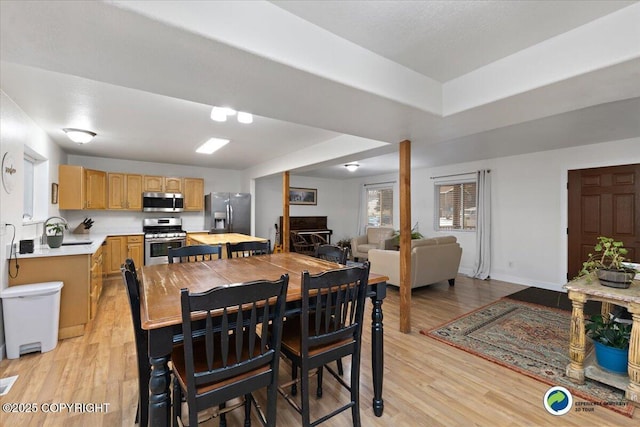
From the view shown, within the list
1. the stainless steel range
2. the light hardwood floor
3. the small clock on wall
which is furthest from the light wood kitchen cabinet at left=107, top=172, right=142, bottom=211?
the light hardwood floor

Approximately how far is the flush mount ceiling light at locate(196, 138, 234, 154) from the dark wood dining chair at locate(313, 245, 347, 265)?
2621 mm

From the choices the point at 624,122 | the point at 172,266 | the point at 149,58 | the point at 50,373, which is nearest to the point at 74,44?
the point at 149,58

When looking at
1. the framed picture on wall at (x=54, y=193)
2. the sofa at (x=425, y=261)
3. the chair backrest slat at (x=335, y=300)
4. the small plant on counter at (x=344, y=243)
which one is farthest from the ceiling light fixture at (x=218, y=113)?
the small plant on counter at (x=344, y=243)

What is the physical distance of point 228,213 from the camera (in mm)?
6430

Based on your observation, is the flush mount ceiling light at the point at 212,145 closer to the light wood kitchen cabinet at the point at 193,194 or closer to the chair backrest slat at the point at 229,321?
the light wood kitchen cabinet at the point at 193,194

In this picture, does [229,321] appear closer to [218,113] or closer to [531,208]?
[218,113]

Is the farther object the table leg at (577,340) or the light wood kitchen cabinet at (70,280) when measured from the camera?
the light wood kitchen cabinet at (70,280)

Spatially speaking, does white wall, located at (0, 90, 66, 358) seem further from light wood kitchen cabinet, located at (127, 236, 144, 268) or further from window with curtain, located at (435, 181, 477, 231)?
window with curtain, located at (435, 181, 477, 231)

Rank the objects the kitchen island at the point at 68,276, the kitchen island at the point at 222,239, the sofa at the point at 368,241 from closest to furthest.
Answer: the kitchen island at the point at 68,276 < the kitchen island at the point at 222,239 < the sofa at the point at 368,241

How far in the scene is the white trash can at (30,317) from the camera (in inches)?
101

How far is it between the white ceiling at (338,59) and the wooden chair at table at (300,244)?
5.44 m

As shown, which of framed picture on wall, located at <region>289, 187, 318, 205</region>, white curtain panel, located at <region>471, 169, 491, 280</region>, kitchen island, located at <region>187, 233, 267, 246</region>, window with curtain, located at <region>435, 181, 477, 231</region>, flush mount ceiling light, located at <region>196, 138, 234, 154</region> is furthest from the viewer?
framed picture on wall, located at <region>289, 187, 318, 205</region>

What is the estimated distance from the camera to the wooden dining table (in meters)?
1.22

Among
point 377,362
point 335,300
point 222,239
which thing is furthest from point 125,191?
point 377,362
